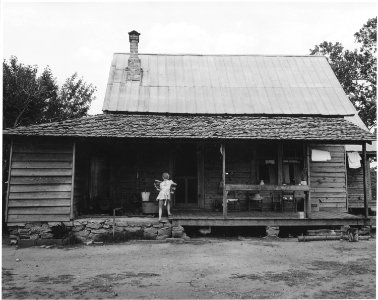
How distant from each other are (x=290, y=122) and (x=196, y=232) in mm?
5134

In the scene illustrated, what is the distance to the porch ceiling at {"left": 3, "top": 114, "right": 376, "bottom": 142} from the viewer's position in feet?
39.0

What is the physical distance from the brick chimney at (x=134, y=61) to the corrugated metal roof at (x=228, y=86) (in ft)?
0.98

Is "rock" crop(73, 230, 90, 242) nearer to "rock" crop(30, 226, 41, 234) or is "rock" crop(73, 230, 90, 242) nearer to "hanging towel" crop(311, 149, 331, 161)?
"rock" crop(30, 226, 41, 234)

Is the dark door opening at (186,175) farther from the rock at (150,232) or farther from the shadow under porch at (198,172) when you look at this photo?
the rock at (150,232)

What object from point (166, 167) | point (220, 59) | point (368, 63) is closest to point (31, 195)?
point (166, 167)

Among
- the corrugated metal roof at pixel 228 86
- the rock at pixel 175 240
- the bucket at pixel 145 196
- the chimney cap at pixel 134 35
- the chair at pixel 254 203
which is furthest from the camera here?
the chimney cap at pixel 134 35

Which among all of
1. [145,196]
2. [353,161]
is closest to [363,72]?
[353,161]

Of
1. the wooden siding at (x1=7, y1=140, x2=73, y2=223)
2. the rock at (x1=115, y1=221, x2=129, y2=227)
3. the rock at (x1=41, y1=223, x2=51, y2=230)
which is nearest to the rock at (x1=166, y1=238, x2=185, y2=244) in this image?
the rock at (x1=115, y1=221, x2=129, y2=227)

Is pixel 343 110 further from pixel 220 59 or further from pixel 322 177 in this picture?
pixel 220 59

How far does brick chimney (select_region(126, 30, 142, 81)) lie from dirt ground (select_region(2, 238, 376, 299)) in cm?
843

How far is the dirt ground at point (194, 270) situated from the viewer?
638 centimetres

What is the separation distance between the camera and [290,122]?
13898mm

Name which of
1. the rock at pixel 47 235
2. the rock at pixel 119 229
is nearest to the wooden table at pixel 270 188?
the rock at pixel 119 229

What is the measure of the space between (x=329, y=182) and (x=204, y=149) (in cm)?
492
